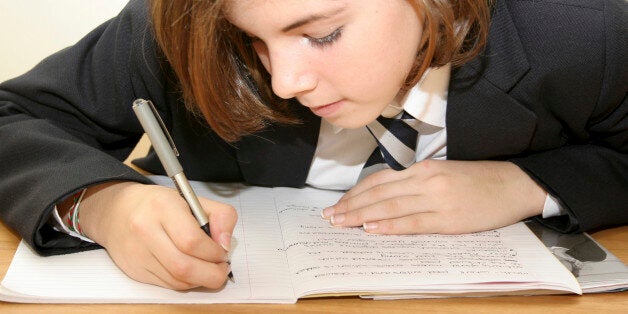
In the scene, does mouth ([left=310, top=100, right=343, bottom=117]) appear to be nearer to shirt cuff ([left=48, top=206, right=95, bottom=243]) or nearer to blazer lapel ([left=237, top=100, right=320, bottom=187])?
blazer lapel ([left=237, top=100, right=320, bottom=187])

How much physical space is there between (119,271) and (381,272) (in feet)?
0.88

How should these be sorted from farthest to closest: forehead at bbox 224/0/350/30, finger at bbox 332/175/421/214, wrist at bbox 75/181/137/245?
finger at bbox 332/175/421/214, wrist at bbox 75/181/137/245, forehead at bbox 224/0/350/30

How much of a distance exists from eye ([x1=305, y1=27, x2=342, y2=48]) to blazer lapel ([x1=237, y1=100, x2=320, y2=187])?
0.26 metres

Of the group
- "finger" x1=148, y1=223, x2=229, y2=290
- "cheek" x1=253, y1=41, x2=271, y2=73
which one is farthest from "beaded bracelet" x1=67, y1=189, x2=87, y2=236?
"cheek" x1=253, y1=41, x2=271, y2=73

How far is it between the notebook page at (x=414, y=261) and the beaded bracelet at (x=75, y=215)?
0.23 meters

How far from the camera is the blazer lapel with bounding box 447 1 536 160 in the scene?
89 centimetres

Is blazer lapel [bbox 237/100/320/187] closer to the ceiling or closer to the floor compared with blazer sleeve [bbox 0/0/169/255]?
closer to the floor

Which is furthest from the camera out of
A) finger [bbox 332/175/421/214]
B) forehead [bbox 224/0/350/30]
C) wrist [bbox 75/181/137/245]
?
finger [bbox 332/175/421/214]

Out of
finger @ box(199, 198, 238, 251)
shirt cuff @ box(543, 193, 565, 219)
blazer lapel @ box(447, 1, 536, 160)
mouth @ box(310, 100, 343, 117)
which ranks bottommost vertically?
shirt cuff @ box(543, 193, 565, 219)

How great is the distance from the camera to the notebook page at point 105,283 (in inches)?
27.8

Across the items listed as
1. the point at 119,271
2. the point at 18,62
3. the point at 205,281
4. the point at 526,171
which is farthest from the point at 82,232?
the point at 18,62

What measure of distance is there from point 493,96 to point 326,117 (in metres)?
0.22

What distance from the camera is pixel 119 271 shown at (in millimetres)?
758

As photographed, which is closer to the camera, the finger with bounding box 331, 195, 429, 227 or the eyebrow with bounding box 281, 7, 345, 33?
the eyebrow with bounding box 281, 7, 345, 33
